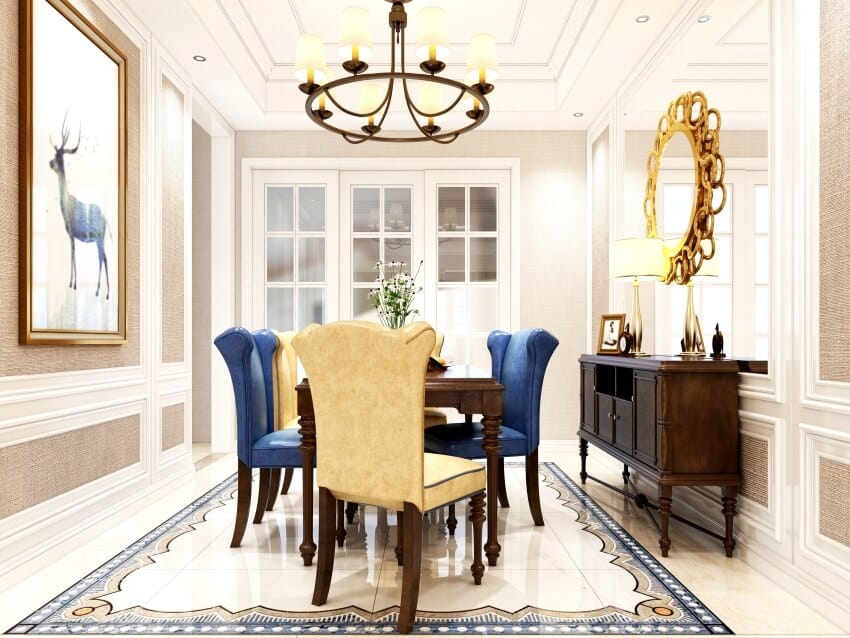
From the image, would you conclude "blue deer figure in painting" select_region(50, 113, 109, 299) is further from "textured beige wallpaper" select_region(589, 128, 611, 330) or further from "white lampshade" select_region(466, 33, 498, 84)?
"textured beige wallpaper" select_region(589, 128, 611, 330)

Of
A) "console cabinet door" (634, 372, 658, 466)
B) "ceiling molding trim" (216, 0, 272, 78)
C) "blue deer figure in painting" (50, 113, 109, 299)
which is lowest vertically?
"console cabinet door" (634, 372, 658, 466)

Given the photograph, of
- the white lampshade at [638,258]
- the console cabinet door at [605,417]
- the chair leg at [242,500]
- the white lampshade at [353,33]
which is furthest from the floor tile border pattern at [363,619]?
the white lampshade at [353,33]

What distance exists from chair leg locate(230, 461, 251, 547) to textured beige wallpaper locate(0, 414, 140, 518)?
31.1 inches

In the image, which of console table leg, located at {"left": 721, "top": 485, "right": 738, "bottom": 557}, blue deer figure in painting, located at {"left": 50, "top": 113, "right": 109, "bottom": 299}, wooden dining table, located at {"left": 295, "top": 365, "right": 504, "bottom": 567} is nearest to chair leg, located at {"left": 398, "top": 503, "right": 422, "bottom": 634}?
wooden dining table, located at {"left": 295, "top": 365, "right": 504, "bottom": 567}

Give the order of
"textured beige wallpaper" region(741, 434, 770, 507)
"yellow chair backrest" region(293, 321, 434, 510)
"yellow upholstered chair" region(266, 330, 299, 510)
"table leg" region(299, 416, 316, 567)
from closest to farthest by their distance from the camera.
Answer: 1. "yellow chair backrest" region(293, 321, 434, 510)
2. "table leg" region(299, 416, 316, 567)
3. "textured beige wallpaper" region(741, 434, 770, 507)
4. "yellow upholstered chair" region(266, 330, 299, 510)

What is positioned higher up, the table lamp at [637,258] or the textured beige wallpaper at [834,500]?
the table lamp at [637,258]

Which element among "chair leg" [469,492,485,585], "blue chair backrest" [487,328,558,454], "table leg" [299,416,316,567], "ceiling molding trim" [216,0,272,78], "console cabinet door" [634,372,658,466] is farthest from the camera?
"ceiling molding trim" [216,0,272,78]

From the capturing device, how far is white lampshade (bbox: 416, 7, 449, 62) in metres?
2.73

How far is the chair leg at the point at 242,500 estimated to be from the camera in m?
2.73

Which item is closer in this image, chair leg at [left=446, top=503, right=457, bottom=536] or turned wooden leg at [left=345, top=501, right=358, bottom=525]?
chair leg at [left=446, top=503, right=457, bottom=536]

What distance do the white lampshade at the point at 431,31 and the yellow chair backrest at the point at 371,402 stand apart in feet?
4.88

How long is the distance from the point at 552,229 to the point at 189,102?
3.04 meters

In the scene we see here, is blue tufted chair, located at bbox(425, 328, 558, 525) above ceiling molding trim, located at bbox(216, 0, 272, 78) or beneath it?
beneath

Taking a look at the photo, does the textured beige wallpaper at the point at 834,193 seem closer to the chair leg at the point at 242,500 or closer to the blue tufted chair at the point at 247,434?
the blue tufted chair at the point at 247,434
